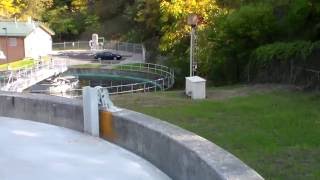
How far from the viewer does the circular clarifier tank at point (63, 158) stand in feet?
20.5

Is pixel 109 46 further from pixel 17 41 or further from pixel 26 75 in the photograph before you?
pixel 26 75

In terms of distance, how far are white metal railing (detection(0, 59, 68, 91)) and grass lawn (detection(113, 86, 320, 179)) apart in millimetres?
16187

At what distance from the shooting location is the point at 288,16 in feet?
76.3

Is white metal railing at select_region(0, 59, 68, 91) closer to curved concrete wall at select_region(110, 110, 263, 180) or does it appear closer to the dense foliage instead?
the dense foliage

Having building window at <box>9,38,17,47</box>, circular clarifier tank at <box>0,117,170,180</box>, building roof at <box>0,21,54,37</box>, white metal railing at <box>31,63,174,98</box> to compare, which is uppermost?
building roof at <box>0,21,54,37</box>

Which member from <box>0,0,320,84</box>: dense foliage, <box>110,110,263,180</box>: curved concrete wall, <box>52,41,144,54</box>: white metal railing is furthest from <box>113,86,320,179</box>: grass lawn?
<box>52,41,144,54</box>: white metal railing

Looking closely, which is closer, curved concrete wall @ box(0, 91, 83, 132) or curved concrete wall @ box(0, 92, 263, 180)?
curved concrete wall @ box(0, 92, 263, 180)

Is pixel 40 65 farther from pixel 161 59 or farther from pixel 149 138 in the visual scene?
pixel 149 138

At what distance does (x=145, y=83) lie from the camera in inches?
1431

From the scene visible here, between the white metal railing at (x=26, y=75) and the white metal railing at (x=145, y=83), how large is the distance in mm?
2092

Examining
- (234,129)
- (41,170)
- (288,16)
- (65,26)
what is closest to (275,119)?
(234,129)

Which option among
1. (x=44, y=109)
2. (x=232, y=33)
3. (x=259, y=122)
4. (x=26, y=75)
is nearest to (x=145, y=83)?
(x=26, y=75)

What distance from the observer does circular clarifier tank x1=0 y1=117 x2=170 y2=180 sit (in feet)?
20.5

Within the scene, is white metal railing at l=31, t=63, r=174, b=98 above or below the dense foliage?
below
